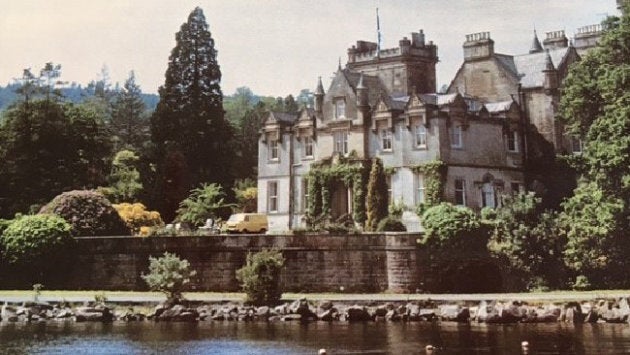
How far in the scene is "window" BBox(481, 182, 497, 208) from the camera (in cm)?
5100

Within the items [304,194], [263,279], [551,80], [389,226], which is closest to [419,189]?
[389,226]

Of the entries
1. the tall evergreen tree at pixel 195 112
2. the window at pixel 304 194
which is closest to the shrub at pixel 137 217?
the tall evergreen tree at pixel 195 112

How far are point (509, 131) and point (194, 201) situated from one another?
79.8 feet

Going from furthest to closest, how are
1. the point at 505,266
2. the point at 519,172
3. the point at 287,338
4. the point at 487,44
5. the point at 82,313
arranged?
the point at 487,44
the point at 519,172
the point at 505,266
the point at 82,313
the point at 287,338

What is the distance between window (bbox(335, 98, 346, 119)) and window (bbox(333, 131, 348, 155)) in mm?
1233

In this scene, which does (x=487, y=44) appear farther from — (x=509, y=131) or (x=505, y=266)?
(x=505, y=266)

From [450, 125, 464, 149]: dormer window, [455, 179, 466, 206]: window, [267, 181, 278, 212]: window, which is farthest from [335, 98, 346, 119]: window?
[455, 179, 466, 206]: window

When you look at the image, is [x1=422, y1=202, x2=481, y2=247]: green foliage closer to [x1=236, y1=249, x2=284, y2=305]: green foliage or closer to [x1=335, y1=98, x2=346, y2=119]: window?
[x1=236, y1=249, x2=284, y2=305]: green foliage

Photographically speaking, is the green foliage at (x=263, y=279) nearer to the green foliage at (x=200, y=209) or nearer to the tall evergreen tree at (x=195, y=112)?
the green foliage at (x=200, y=209)

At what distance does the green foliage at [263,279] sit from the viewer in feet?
112

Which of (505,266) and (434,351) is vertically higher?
(505,266)

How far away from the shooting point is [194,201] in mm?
59688

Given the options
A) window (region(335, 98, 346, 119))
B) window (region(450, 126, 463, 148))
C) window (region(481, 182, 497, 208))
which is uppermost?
window (region(335, 98, 346, 119))

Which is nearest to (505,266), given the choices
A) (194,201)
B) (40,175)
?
(194,201)
